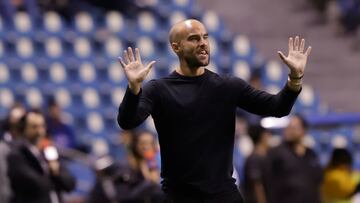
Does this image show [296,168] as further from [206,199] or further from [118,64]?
[118,64]

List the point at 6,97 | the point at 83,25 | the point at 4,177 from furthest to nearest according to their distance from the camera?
the point at 83,25
the point at 6,97
the point at 4,177

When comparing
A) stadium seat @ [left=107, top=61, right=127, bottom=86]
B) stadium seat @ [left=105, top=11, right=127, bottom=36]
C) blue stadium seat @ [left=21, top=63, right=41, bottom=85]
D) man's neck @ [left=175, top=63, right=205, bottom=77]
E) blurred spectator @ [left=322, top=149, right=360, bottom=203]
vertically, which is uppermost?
stadium seat @ [left=105, top=11, right=127, bottom=36]

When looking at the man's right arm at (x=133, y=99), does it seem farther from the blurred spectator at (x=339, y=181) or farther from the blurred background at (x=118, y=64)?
the blurred background at (x=118, y=64)

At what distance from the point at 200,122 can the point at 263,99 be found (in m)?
0.32

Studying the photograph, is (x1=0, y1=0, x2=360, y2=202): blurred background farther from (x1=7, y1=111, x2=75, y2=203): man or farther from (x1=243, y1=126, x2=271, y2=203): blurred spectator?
(x1=7, y1=111, x2=75, y2=203): man

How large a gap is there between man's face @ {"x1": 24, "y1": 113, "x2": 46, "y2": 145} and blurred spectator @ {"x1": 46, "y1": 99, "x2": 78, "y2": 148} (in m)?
3.53

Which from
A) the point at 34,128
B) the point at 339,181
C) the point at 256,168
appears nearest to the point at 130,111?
the point at 34,128

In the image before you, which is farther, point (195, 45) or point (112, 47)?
point (112, 47)

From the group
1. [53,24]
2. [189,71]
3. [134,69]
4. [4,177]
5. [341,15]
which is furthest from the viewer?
[341,15]

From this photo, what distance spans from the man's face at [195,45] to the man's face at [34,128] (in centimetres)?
211

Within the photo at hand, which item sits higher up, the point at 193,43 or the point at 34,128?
the point at 193,43

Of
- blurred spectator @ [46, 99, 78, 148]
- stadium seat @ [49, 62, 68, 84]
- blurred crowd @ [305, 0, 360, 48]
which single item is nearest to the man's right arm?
blurred spectator @ [46, 99, 78, 148]

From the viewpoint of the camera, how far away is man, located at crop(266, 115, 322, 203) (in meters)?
8.95

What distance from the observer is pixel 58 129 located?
11625 mm
